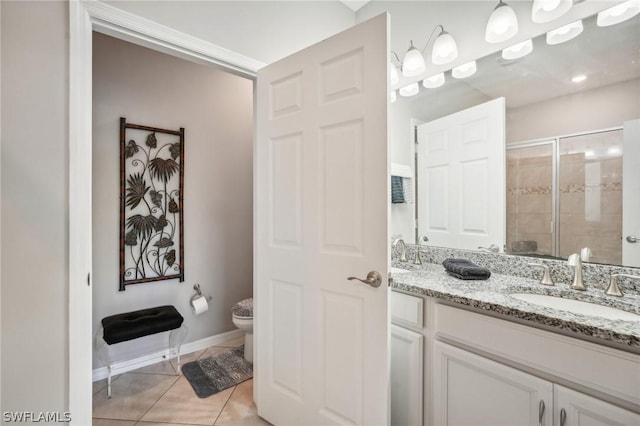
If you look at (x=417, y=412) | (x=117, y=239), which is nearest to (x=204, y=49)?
(x=117, y=239)

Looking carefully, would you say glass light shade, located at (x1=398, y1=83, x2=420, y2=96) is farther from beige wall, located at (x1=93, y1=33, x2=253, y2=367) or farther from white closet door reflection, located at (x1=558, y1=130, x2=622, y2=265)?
beige wall, located at (x1=93, y1=33, x2=253, y2=367)

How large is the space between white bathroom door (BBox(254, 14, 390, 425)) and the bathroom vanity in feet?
0.73

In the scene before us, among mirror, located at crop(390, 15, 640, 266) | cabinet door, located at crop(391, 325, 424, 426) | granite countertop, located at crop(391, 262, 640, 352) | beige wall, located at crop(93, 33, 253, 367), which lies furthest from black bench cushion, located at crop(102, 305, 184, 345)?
mirror, located at crop(390, 15, 640, 266)

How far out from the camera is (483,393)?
1.16 meters

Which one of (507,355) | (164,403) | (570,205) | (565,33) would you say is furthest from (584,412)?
(164,403)

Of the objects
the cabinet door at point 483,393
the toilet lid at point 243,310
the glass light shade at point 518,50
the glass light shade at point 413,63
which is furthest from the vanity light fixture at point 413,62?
the toilet lid at point 243,310

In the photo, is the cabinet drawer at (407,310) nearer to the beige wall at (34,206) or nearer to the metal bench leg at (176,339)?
the beige wall at (34,206)

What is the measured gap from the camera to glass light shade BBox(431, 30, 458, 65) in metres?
1.79

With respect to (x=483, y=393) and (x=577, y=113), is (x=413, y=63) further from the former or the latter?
(x=483, y=393)

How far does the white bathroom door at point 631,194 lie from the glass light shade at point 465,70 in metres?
0.79

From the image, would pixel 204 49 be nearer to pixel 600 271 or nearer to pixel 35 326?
pixel 35 326

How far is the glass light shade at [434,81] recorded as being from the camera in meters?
1.92

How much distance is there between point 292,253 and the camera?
158cm

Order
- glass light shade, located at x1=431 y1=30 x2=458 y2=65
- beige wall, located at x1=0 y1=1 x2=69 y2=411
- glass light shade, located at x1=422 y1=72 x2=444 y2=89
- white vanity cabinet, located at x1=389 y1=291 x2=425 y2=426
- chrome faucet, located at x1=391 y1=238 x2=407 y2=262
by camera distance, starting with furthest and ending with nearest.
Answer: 1. chrome faucet, located at x1=391 y1=238 x2=407 y2=262
2. glass light shade, located at x1=422 y1=72 x2=444 y2=89
3. glass light shade, located at x1=431 y1=30 x2=458 y2=65
4. white vanity cabinet, located at x1=389 y1=291 x2=425 y2=426
5. beige wall, located at x1=0 y1=1 x2=69 y2=411
